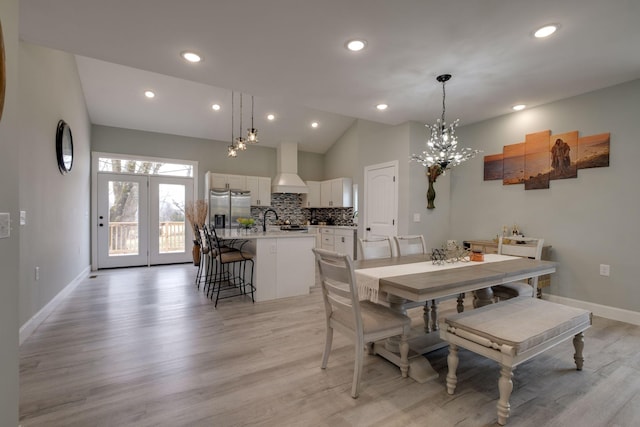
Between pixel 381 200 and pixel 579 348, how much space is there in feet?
10.3

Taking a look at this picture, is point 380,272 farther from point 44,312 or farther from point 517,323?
point 44,312

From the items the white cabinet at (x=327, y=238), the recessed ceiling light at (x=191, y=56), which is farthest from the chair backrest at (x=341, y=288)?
the white cabinet at (x=327, y=238)

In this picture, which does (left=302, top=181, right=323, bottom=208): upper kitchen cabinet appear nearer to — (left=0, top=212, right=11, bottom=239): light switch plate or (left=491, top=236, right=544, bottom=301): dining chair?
(left=491, top=236, right=544, bottom=301): dining chair

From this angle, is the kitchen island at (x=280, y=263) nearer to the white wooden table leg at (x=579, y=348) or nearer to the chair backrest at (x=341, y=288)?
the chair backrest at (x=341, y=288)

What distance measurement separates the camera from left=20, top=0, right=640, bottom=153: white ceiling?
2008 millimetres

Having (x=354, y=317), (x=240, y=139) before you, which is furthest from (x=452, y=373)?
(x=240, y=139)

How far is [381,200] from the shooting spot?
4965 millimetres

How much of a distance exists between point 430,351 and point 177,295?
3.28 metres

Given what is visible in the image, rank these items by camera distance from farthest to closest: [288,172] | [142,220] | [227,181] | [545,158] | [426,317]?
[288,172], [227,181], [142,220], [545,158], [426,317]

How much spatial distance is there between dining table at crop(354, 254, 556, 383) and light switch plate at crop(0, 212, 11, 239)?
75.6 inches

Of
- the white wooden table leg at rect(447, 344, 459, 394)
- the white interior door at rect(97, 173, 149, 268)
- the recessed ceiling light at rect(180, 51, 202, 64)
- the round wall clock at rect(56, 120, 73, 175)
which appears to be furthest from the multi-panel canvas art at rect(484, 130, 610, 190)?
the white interior door at rect(97, 173, 149, 268)

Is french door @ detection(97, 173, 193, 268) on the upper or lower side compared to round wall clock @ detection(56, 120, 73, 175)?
lower

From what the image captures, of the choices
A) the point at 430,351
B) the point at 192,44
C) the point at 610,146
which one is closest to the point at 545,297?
the point at 610,146

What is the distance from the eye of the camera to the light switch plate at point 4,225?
4.21ft
